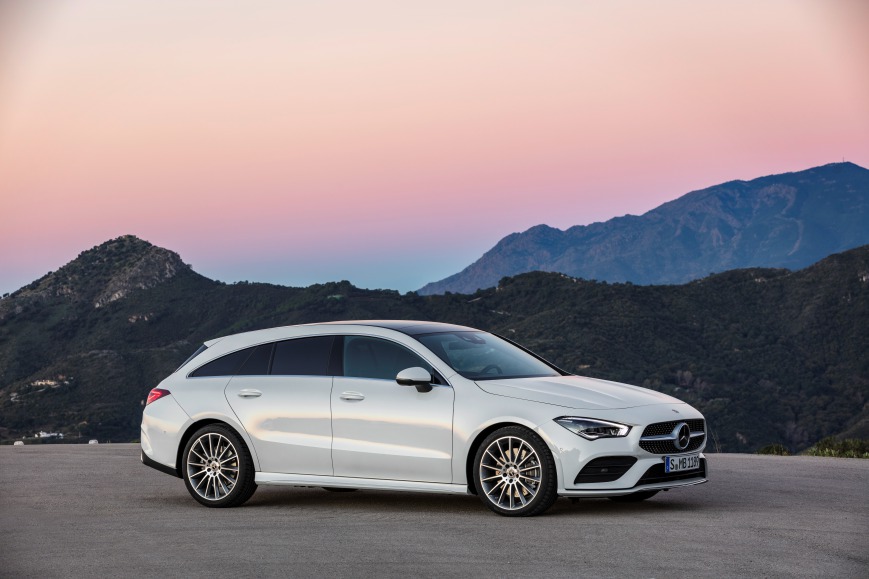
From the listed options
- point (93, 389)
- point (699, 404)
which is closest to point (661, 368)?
point (699, 404)

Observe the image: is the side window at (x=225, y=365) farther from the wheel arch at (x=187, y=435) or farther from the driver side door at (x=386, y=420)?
the driver side door at (x=386, y=420)

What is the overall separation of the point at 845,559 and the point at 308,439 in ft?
16.2

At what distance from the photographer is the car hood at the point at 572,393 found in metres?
10.2

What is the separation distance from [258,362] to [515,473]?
302 centimetres

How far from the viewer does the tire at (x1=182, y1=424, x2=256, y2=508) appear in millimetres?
11445

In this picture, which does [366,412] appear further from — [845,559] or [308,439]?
[845,559]

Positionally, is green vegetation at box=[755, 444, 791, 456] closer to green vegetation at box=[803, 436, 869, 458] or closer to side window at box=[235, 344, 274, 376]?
green vegetation at box=[803, 436, 869, 458]

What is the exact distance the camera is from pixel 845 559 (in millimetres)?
8094

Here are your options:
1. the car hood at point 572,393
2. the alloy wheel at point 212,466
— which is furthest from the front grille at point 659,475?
the alloy wheel at point 212,466

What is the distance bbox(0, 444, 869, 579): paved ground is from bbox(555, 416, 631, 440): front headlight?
2.30ft

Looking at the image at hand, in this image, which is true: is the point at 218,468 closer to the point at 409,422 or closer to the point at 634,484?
the point at 409,422

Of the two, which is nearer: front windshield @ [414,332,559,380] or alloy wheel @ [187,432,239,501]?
front windshield @ [414,332,559,380]

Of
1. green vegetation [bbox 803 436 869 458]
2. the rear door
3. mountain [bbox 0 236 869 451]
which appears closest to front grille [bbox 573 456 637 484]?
the rear door

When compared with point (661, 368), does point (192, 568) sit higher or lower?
lower
